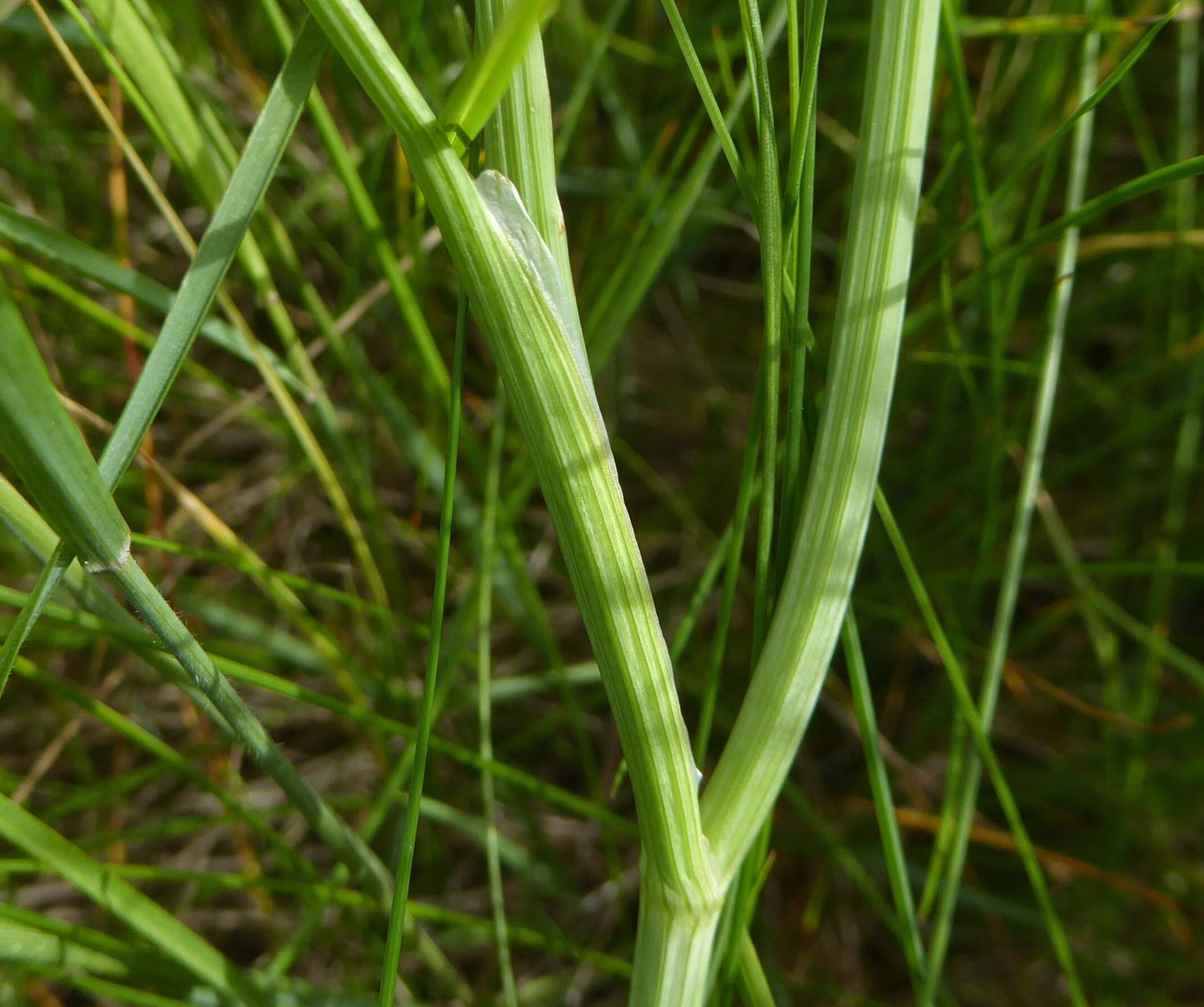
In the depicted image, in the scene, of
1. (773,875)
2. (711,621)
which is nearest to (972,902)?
(773,875)

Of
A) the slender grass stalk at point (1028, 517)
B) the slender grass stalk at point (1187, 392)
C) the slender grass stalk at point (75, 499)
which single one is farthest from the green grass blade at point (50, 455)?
the slender grass stalk at point (1187, 392)

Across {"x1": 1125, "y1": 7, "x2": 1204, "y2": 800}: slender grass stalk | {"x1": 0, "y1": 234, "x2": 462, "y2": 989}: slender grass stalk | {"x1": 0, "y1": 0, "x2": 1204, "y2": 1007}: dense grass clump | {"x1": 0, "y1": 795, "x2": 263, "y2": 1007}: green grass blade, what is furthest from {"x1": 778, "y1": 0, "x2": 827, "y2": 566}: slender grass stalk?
{"x1": 1125, "y1": 7, "x2": 1204, "y2": 800}: slender grass stalk

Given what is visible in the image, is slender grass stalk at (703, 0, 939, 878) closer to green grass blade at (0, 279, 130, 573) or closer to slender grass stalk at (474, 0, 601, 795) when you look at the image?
slender grass stalk at (474, 0, 601, 795)

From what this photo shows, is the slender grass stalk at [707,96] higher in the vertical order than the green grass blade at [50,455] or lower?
higher

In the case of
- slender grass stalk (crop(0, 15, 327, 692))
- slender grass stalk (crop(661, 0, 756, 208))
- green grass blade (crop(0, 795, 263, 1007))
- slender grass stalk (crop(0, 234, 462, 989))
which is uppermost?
slender grass stalk (crop(661, 0, 756, 208))

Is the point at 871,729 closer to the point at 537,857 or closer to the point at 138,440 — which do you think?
the point at 138,440

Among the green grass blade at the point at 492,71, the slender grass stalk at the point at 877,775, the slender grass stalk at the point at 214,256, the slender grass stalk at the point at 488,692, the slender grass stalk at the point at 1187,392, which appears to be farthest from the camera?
the slender grass stalk at the point at 1187,392

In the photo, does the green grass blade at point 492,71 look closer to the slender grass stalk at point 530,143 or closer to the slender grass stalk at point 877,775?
the slender grass stalk at point 530,143

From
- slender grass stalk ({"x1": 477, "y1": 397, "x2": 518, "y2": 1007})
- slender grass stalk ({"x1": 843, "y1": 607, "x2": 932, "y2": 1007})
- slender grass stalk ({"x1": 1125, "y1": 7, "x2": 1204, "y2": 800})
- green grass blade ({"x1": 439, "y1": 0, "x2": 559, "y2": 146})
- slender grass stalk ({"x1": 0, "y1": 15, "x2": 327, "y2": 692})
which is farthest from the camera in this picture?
slender grass stalk ({"x1": 1125, "y1": 7, "x2": 1204, "y2": 800})
